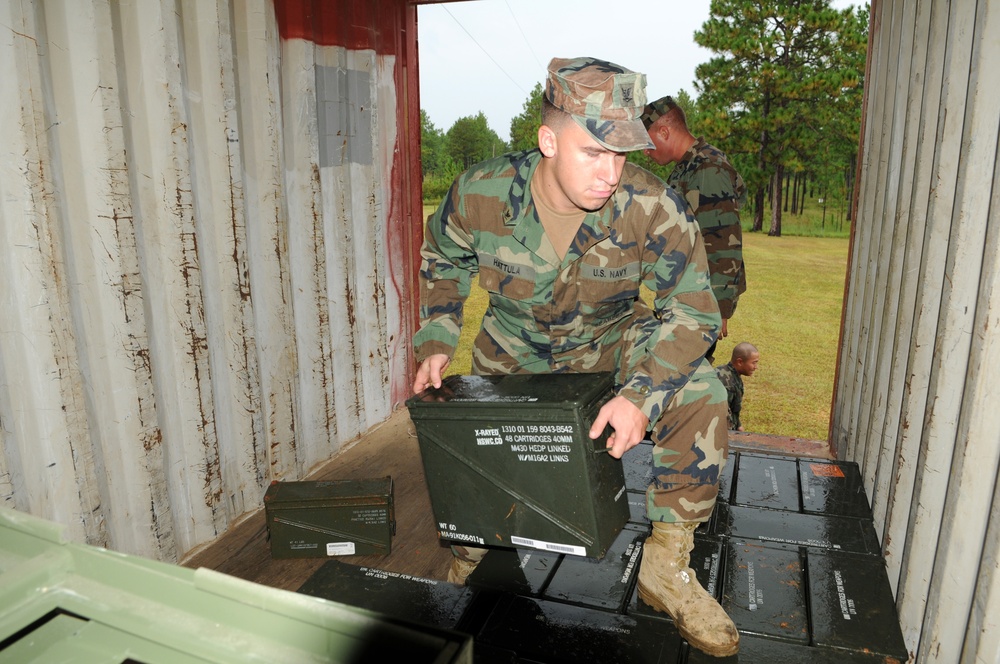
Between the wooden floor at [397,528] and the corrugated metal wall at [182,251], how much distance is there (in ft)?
0.34

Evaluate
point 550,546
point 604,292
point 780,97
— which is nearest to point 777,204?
point 780,97

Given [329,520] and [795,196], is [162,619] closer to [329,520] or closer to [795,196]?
[329,520]

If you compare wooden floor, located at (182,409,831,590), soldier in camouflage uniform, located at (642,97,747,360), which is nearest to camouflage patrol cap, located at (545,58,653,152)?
wooden floor, located at (182,409,831,590)

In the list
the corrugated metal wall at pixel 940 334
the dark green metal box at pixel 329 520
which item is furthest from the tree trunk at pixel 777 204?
the dark green metal box at pixel 329 520

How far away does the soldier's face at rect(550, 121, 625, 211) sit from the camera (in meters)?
2.26

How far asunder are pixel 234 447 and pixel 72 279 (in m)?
1.17

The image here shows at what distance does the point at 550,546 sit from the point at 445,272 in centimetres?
115

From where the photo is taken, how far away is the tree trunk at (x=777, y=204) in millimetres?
21812

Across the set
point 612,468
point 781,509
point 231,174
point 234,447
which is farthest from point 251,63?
point 781,509

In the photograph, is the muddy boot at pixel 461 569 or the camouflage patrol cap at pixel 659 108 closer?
the muddy boot at pixel 461 569

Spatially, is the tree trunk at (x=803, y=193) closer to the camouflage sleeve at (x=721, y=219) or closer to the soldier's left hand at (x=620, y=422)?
the camouflage sleeve at (x=721, y=219)

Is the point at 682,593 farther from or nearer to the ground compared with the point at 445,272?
nearer to the ground

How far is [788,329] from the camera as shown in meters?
13.4

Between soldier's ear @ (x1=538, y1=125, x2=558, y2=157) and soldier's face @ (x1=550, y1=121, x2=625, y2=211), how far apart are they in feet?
0.15
